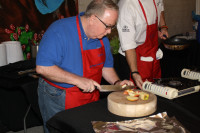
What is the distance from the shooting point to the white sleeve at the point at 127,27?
1994 millimetres

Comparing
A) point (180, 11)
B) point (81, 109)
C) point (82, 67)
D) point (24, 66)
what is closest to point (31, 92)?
point (24, 66)

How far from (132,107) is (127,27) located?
921 millimetres

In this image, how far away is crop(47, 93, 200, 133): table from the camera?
3.82ft

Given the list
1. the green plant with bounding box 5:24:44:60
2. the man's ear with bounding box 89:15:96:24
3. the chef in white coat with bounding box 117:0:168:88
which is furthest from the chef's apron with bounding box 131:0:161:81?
the green plant with bounding box 5:24:44:60

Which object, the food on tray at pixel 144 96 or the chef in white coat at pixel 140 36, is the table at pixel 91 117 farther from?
the chef in white coat at pixel 140 36

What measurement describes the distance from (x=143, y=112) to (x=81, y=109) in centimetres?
32

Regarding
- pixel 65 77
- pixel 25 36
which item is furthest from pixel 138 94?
pixel 25 36

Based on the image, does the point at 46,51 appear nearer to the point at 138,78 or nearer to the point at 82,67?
the point at 82,67

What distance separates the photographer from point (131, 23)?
6.59 feet

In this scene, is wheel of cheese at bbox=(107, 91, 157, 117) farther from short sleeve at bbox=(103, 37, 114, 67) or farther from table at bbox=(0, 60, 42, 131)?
table at bbox=(0, 60, 42, 131)

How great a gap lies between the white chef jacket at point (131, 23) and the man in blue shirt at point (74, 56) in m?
0.32

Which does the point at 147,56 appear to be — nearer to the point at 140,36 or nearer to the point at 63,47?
the point at 140,36

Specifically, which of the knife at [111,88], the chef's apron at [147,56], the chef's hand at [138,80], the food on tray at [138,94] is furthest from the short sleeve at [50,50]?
the chef's apron at [147,56]

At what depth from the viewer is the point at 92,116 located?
4.07 ft
